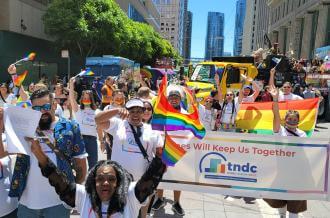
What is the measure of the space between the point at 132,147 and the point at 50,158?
3.35ft

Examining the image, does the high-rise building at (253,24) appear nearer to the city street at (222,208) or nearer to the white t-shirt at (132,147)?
the city street at (222,208)

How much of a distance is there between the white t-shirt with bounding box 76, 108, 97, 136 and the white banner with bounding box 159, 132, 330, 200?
1.52 m

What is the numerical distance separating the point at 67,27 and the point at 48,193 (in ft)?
93.7

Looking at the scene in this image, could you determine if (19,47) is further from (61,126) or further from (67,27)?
(61,126)

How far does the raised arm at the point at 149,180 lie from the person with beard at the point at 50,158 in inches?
28.1

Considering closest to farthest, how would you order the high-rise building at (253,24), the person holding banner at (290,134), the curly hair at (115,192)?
1. the curly hair at (115,192)
2. the person holding banner at (290,134)
3. the high-rise building at (253,24)

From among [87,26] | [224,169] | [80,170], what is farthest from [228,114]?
[87,26]

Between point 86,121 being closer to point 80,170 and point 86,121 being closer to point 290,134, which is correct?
point 80,170

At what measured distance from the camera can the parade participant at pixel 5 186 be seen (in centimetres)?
329

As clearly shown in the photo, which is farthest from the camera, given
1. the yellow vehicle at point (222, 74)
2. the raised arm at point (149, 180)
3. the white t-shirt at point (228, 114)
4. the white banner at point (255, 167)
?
the yellow vehicle at point (222, 74)

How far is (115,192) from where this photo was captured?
8.64 ft

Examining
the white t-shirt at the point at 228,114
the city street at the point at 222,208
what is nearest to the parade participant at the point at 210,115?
the white t-shirt at the point at 228,114

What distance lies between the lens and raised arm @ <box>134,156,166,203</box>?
271 centimetres

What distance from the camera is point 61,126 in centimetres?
335
